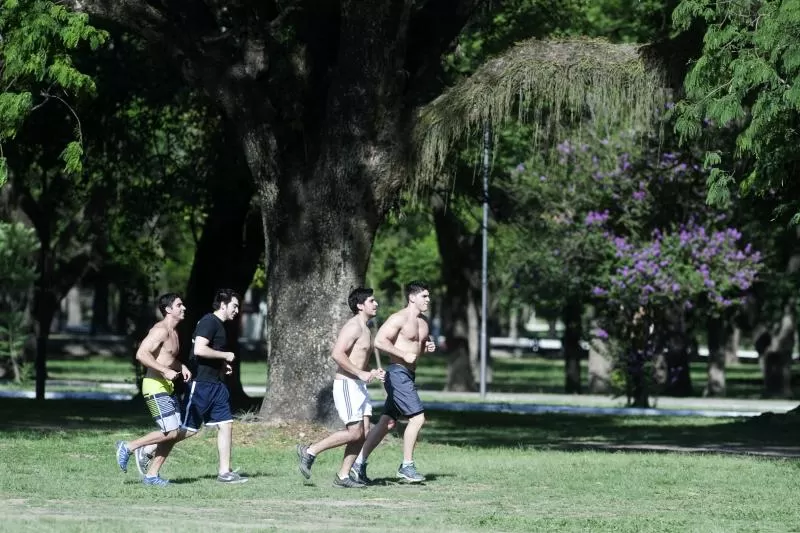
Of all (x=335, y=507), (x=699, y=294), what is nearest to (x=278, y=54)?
(x=335, y=507)

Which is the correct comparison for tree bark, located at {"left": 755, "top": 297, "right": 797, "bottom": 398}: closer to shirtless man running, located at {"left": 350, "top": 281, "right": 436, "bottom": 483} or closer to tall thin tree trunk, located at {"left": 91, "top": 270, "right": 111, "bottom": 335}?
shirtless man running, located at {"left": 350, "top": 281, "right": 436, "bottom": 483}

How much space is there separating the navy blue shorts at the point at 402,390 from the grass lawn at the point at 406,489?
70cm

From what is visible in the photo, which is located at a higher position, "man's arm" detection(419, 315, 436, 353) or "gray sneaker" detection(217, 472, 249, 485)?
"man's arm" detection(419, 315, 436, 353)

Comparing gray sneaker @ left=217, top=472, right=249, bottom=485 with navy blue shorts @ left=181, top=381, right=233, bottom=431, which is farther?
gray sneaker @ left=217, top=472, right=249, bottom=485

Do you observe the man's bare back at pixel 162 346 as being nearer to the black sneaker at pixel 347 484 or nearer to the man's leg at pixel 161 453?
the man's leg at pixel 161 453

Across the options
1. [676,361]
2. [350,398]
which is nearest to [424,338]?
[350,398]

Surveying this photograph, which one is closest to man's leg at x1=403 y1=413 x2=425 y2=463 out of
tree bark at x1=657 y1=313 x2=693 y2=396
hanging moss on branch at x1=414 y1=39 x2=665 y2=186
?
hanging moss on branch at x1=414 y1=39 x2=665 y2=186

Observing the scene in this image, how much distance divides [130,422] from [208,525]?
1337 cm

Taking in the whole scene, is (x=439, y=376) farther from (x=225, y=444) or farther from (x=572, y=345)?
(x=225, y=444)

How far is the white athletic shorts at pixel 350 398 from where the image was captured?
13836mm

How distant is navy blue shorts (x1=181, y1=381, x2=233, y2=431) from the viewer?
548 inches

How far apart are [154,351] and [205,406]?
68 cm

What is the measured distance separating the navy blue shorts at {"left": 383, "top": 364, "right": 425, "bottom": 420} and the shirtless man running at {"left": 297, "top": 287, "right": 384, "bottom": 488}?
0.24 metres

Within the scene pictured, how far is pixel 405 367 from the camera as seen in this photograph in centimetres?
1407
